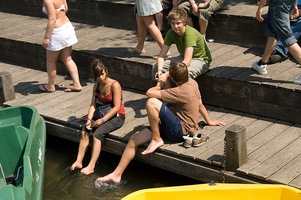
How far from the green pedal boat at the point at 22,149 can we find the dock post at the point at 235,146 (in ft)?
6.79

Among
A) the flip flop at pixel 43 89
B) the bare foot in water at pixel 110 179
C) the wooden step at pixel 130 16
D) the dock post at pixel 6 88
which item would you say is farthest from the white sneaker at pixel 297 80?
the dock post at pixel 6 88

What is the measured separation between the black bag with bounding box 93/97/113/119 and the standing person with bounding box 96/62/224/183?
0.59 m

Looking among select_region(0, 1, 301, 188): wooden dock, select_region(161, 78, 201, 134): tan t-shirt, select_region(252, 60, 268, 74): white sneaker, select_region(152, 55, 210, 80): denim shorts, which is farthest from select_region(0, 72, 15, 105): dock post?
select_region(252, 60, 268, 74): white sneaker

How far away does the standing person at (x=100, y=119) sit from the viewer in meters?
8.42

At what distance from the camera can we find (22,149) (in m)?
8.21

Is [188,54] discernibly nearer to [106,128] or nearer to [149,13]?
[149,13]

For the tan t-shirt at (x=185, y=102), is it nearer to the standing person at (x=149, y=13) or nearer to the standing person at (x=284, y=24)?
the standing person at (x=284, y=24)

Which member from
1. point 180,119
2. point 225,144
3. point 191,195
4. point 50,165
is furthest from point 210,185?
point 50,165

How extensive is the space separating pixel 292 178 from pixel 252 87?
180 centimetres

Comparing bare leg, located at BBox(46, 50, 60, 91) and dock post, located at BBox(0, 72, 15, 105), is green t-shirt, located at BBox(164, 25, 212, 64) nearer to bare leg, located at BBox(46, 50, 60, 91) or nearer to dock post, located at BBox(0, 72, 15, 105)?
bare leg, located at BBox(46, 50, 60, 91)

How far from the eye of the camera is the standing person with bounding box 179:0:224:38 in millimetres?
9977

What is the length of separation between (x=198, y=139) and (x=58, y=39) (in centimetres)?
285

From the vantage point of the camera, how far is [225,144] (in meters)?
7.33

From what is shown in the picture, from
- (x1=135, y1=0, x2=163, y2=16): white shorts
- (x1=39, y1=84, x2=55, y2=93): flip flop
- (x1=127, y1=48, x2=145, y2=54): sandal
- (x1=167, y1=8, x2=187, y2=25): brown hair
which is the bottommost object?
(x1=39, y1=84, x2=55, y2=93): flip flop
